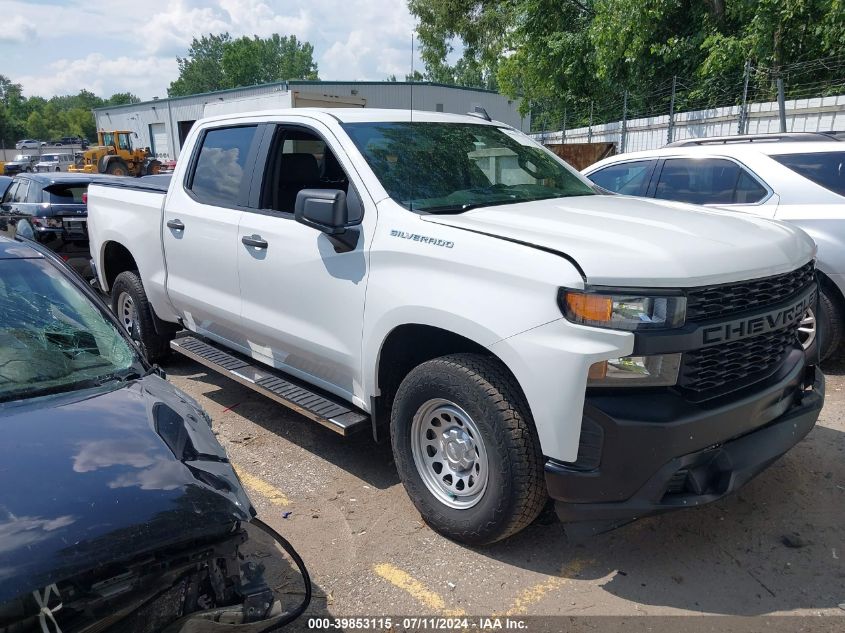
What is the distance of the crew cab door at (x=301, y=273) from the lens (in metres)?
3.60

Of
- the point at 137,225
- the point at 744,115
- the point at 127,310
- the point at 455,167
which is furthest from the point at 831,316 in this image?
the point at 744,115

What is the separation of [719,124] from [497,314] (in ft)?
45.3

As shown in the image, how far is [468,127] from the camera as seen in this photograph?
4406 mm

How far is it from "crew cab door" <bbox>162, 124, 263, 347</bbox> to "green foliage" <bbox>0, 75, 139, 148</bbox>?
105 metres

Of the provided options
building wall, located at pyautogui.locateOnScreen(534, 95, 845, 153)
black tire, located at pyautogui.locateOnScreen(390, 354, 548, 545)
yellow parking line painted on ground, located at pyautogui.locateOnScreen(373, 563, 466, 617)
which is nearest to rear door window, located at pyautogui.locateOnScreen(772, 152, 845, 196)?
black tire, located at pyautogui.locateOnScreen(390, 354, 548, 545)

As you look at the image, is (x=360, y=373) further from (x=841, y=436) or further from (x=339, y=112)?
(x=841, y=436)

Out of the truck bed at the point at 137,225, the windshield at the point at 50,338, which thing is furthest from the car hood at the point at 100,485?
the truck bed at the point at 137,225

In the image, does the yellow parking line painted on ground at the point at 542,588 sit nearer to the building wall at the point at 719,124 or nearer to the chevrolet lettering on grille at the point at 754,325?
the chevrolet lettering on grille at the point at 754,325

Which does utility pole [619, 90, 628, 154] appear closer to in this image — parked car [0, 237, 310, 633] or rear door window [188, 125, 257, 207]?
rear door window [188, 125, 257, 207]

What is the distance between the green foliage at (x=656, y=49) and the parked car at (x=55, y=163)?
27.2 metres

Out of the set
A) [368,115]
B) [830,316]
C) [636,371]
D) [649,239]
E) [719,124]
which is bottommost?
[830,316]

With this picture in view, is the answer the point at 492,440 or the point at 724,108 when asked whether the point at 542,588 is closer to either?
the point at 492,440

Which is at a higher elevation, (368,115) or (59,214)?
(368,115)

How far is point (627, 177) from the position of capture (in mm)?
6629
